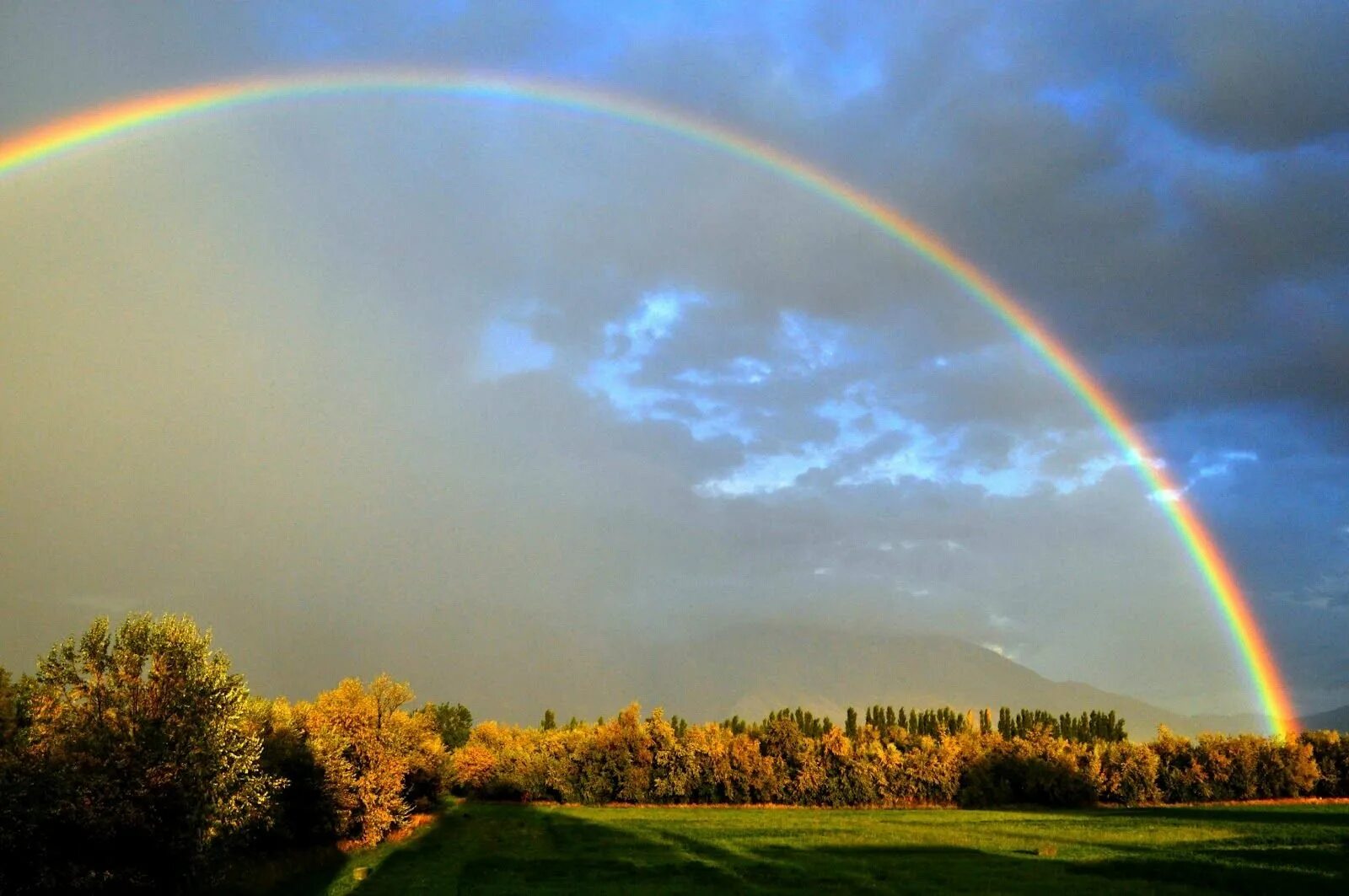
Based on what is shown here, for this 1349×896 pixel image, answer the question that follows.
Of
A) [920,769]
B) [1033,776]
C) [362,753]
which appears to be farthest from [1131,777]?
[362,753]

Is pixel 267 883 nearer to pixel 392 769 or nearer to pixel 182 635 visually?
pixel 182 635

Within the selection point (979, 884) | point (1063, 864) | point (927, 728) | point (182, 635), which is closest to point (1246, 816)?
point (1063, 864)

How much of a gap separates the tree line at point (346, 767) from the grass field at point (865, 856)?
5464mm

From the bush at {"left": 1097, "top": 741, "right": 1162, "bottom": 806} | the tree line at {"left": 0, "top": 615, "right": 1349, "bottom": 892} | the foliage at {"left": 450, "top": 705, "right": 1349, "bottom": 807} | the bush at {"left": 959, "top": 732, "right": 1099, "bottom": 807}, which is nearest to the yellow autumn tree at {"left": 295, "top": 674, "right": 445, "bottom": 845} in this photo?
the tree line at {"left": 0, "top": 615, "right": 1349, "bottom": 892}

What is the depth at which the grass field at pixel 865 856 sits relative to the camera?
3394 centimetres

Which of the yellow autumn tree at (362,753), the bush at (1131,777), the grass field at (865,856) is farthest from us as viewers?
the bush at (1131,777)

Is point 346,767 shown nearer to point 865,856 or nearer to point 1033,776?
point 865,856

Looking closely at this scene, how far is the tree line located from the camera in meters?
29.1

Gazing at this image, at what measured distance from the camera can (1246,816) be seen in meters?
69.6

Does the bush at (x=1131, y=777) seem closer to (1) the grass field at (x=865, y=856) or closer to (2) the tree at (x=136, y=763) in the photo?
(1) the grass field at (x=865, y=856)

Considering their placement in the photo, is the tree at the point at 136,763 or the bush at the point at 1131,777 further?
the bush at the point at 1131,777

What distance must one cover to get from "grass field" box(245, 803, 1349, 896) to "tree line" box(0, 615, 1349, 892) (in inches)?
215

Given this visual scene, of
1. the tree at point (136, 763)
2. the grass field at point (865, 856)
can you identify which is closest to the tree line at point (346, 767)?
the tree at point (136, 763)

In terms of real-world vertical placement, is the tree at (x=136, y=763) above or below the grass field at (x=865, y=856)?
above
